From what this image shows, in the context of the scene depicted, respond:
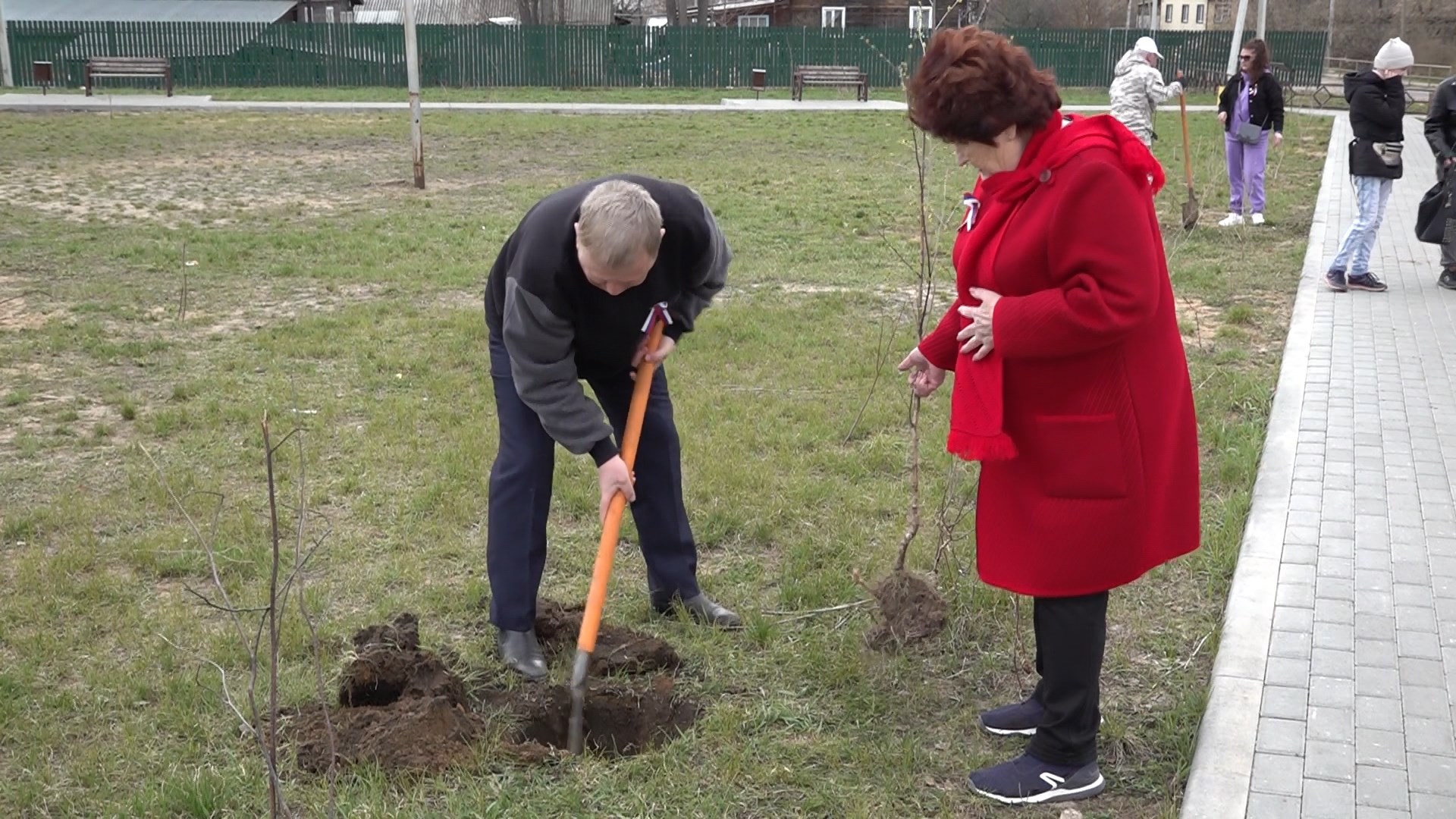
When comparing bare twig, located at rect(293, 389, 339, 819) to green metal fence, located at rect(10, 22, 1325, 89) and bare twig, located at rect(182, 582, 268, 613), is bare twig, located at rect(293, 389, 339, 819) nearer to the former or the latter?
bare twig, located at rect(182, 582, 268, 613)

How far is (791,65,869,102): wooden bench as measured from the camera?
94.3 feet

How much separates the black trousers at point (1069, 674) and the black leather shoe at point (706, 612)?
3.86ft

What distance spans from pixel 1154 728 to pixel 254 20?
3865 centimetres

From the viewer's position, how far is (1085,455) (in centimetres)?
275

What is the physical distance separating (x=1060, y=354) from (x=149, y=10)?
1606 inches

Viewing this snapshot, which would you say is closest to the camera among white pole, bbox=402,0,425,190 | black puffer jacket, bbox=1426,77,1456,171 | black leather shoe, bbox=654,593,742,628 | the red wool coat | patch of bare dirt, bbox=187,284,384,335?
the red wool coat

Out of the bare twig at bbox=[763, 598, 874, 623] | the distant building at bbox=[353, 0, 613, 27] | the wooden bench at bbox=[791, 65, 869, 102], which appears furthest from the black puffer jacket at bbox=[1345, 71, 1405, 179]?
the distant building at bbox=[353, 0, 613, 27]

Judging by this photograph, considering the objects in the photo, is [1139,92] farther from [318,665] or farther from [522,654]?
[318,665]

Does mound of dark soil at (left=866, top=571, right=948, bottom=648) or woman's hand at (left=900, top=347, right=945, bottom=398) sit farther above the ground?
woman's hand at (left=900, top=347, right=945, bottom=398)

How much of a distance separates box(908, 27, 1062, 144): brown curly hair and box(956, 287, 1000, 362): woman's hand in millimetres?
322

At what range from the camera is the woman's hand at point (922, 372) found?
3180 mm

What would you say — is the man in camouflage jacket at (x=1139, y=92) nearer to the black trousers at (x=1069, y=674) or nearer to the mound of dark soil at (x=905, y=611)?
the mound of dark soil at (x=905, y=611)

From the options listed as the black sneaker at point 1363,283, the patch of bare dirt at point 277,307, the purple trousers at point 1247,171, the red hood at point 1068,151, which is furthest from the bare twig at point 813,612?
the purple trousers at point 1247,171

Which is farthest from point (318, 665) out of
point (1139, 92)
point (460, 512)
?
point (1139, 92)
